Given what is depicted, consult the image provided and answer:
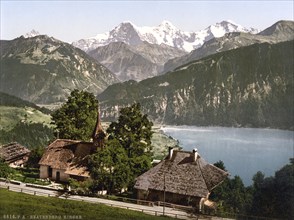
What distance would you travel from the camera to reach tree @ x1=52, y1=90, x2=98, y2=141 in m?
89.1

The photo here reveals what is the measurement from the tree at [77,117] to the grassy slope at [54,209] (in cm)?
3058

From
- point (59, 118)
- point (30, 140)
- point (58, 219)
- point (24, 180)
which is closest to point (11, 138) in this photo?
point (30, 140)

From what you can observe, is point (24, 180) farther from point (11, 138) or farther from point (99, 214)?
point (11, 138)

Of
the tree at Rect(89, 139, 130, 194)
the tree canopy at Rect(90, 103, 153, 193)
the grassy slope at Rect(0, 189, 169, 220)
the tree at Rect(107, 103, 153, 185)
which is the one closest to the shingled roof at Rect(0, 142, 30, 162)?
the tree canopy at Rect(90, 103, 153, 193)

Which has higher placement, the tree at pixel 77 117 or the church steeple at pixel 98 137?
the tree at pixel 77 117

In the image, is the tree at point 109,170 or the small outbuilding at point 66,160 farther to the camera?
the small outbuilding at point 66,160

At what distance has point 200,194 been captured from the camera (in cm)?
6462

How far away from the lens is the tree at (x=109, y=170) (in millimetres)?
69312

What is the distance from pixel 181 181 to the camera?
6694cm

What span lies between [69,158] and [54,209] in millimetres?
28189

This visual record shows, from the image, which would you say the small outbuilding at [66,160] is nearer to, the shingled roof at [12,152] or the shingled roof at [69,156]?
the shingled roof at [69,156]

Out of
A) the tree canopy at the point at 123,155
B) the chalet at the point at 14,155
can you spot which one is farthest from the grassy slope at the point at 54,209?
the chalet at the point at 14,155

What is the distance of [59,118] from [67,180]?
1789 cm

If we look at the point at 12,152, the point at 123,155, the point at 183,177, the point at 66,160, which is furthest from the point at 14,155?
the point at 183,177
